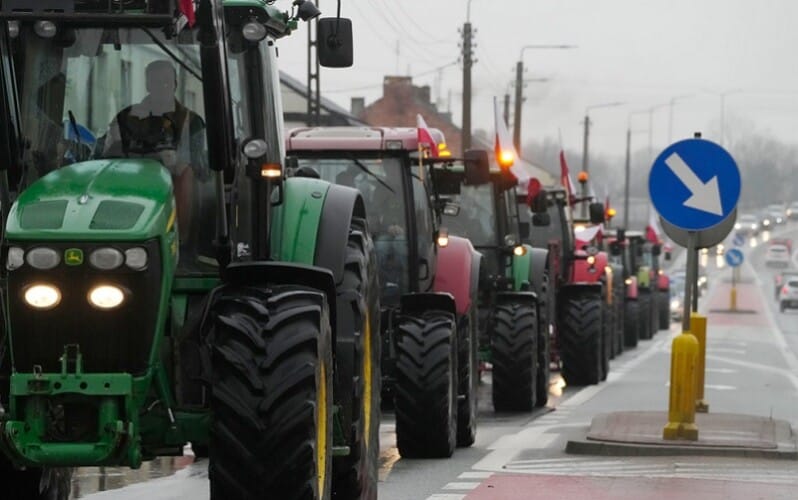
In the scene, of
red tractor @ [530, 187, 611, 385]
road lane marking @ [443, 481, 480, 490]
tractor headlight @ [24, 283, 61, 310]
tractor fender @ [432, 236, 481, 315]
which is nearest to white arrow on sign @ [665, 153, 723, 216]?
tractor fender @ [432, 236, 481, 315]

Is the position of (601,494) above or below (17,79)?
below

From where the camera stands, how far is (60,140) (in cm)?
945

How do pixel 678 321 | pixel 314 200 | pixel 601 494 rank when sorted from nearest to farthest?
pixel 314 200 < pixel 601 494 < pixel 678 321

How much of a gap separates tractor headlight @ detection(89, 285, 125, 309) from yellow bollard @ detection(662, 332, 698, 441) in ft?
28.8

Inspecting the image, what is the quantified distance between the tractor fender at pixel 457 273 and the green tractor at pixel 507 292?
2.87m

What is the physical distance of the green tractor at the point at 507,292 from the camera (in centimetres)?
2155

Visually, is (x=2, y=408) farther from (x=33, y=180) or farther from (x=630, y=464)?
(x=630, y=464)

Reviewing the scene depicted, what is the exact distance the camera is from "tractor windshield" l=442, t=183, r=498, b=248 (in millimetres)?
23281

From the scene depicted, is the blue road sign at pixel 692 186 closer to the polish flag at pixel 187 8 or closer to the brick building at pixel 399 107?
the polish flag at pixel 187 8

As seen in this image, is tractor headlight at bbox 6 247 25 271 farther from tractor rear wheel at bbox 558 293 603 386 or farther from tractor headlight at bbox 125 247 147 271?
tractor rear wheel at bbox 558 293 603 386

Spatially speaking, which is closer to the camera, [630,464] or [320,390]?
[320,390]

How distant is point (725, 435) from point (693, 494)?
167 inches

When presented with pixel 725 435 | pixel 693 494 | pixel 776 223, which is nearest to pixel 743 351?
pixel 725 435

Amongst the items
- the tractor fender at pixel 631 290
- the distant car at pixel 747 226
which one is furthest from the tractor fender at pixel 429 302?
the distant car at pixel 747 226
